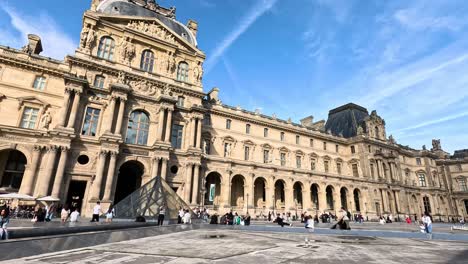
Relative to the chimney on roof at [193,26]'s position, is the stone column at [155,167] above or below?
below

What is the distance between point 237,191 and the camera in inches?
1409

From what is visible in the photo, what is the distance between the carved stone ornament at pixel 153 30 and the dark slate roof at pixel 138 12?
2.19 meters

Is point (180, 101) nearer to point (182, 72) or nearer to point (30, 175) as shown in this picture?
point (182, 72)

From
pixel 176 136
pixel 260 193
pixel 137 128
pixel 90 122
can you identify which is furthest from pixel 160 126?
pixel 260 193

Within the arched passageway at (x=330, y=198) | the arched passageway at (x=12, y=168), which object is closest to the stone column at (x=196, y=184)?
the arched passageway at (x=12, y=168)

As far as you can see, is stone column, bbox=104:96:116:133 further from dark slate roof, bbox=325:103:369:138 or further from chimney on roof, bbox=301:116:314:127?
dark slate roof, bbox=325:103:369:138

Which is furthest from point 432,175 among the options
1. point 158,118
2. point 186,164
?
point 158,118

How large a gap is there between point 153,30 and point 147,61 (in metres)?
4.47

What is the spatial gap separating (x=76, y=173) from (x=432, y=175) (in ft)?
239

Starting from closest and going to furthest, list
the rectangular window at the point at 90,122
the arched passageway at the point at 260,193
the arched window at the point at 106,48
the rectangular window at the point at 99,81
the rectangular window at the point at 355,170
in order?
1. the rectangular window at the point at 90,122
2. the rectangular window at the point at 99,81
3. the arched window at the point at 106,48
4. the arched passageway at the point at 260,193
5. the rectangular window at the point at 355,170

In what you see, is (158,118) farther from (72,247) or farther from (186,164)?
(72,247)

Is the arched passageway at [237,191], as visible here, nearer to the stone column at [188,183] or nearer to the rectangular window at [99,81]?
the stone column at [188,183]

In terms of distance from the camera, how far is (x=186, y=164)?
29.1 metres

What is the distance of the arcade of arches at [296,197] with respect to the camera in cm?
3306
